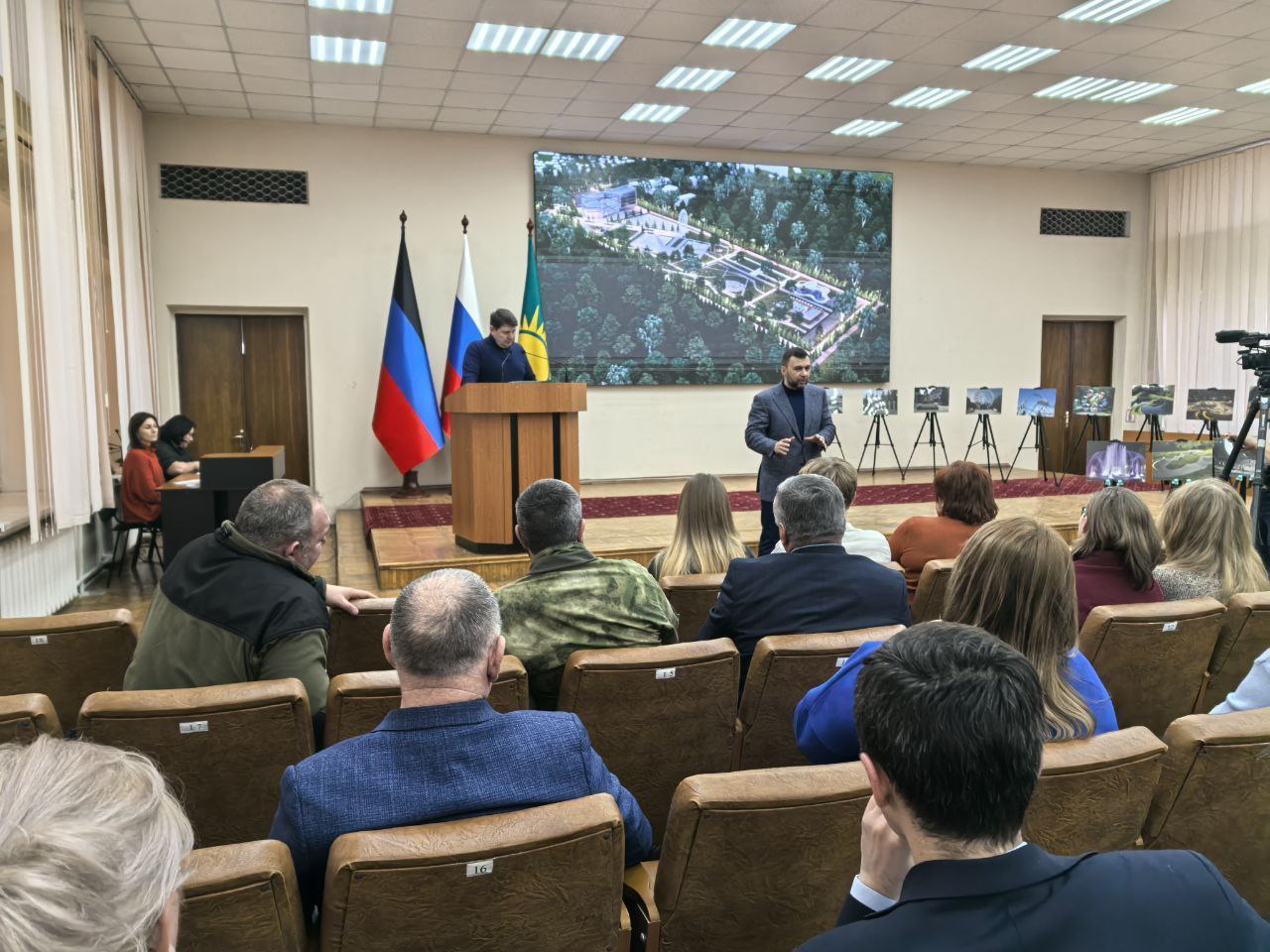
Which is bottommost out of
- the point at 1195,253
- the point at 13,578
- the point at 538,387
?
the point at 13,578

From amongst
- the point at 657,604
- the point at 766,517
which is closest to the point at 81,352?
the point at 766,517

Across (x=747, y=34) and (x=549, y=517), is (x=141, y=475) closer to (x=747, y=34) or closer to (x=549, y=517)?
(x=549, y=517)

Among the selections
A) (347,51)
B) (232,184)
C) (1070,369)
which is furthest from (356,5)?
(1070,369)

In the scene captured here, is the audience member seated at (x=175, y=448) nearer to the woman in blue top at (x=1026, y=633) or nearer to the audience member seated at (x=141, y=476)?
the audience member seated at (x=141, y=476)

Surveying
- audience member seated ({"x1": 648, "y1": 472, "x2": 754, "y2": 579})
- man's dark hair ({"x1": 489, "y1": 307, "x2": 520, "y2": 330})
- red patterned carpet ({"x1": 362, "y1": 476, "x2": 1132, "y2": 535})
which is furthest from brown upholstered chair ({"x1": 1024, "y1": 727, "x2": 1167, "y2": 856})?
red patterned carpet ({"x1": 362, "y1": 476, "x2": 1132, "y2": 535})

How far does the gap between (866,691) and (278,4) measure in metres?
6.80

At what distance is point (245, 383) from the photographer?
934 cm

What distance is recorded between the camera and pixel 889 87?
27.1 ft

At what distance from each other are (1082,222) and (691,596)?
1081cm

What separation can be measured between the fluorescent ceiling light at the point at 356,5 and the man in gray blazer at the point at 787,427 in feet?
12.3

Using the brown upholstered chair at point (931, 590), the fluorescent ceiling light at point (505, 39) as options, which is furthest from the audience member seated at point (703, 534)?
the fluorescent ceiling light at point (505, 39)

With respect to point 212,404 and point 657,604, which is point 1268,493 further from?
point 212,404

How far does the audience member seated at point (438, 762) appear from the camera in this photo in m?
1.37

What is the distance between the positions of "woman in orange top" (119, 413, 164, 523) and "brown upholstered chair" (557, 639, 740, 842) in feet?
17.6
